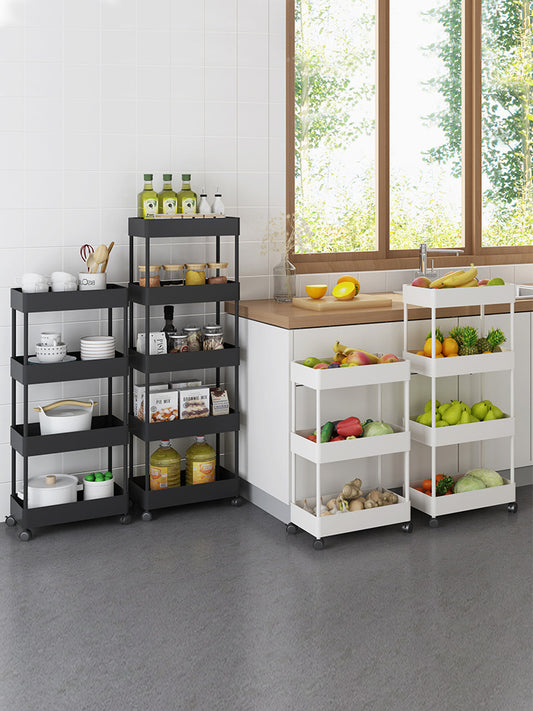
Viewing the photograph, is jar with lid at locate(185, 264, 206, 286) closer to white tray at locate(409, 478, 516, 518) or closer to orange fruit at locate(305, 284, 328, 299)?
orange fruit at locate(305, 284, 328, 299)

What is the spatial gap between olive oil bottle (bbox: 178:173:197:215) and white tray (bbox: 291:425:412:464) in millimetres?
1071

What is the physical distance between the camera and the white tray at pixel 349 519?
137 inches

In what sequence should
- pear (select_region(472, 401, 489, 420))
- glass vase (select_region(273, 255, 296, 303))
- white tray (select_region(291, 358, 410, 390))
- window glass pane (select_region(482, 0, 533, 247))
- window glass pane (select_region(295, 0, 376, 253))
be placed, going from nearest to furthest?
white tray (select_region(291, 358, 410, 390)) < pear (select_region(472, 401, 489, 420)) < glass vase (select_region(273, 255, 296, 303)) < window glass pane (select_region(295, 0, 376, 253)) < window glass pane (select_region(482, 0, 533, 247))

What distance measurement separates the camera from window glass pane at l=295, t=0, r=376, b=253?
4371mm

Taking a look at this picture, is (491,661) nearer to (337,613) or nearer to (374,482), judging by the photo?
(337,613)

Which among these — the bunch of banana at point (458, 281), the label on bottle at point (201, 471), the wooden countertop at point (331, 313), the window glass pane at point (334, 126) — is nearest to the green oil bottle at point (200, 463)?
the label on bottle at point (201, 471)

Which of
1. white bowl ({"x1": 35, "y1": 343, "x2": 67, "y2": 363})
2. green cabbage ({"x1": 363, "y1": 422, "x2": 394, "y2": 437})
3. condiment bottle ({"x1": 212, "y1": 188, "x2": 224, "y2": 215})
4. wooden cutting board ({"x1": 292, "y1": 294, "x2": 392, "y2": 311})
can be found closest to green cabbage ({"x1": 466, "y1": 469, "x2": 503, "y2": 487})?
green cabbage ({"x1": 363, "y1": 422, "x2": 394, "y2": 437})

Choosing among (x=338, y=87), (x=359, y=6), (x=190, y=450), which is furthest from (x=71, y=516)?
(x=359, y=6)

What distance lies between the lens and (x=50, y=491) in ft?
12.1

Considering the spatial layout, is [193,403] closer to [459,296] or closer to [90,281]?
[90,281]

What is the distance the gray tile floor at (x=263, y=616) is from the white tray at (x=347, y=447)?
1.15ft

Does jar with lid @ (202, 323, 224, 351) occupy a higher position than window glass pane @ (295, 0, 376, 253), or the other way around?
window glass pane @ (295, 0, 376, 253)

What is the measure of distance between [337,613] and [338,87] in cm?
265

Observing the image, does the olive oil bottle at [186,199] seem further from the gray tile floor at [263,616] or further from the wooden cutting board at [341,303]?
the gray tile floor at [263,616]
